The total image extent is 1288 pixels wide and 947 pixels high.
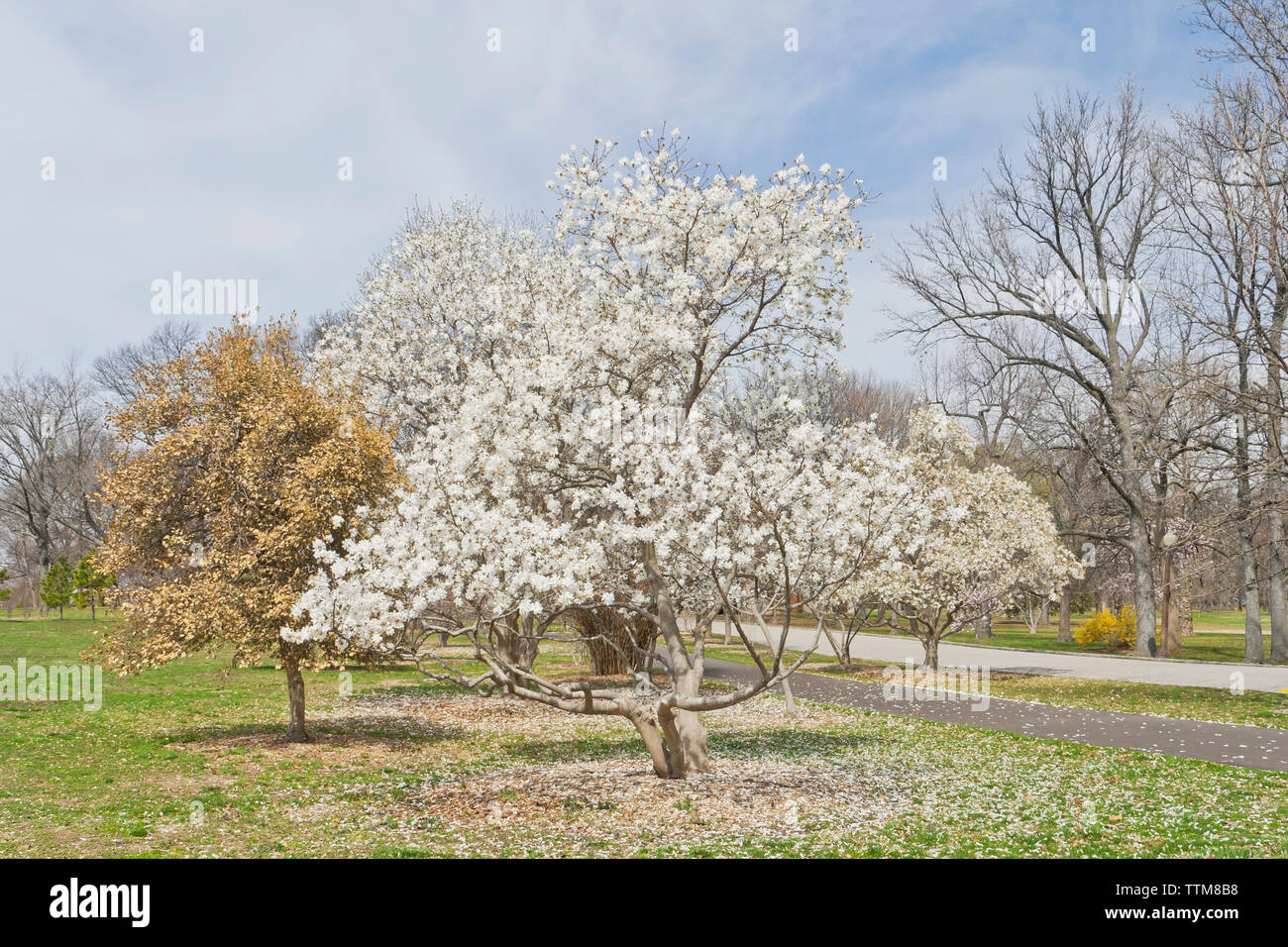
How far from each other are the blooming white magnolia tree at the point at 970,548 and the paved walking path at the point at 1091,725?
132 inches

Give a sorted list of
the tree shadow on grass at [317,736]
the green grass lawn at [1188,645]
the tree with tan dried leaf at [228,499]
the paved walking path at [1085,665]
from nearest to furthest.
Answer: the tree with tan dried leaf at [228,499]
the tree shadow on grass at [317,736]
the paved walking path at [1085,665]
the green grass lawn at [1188,645]

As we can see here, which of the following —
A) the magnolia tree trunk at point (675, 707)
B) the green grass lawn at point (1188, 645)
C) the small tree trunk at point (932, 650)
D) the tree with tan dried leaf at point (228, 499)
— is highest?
the tree with tan dried leaf at point (228, 499)

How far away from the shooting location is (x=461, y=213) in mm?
22031

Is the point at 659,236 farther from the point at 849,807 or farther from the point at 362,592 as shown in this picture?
the point at 849,807

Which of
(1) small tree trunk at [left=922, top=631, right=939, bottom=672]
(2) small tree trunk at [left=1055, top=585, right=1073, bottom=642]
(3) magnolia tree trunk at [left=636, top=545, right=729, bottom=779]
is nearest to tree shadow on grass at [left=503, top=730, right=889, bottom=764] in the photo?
(3) magnolia tree trunk at [left=636, top=545, right=729, bottom=779]

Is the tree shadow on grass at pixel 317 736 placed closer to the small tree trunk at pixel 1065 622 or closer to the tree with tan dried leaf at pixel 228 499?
the tree with tan dried leaf at pixel 228 499

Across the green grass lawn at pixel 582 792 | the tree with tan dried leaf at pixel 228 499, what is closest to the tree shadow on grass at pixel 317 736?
the green grass lawn at pixel 582 792

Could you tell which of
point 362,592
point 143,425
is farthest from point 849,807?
point 143,425

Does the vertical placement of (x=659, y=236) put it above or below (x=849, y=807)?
above

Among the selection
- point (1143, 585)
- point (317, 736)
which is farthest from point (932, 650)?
point (317, 736)

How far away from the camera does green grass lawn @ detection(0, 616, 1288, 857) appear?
8.13 meters

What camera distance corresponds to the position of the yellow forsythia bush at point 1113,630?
35562 mm
